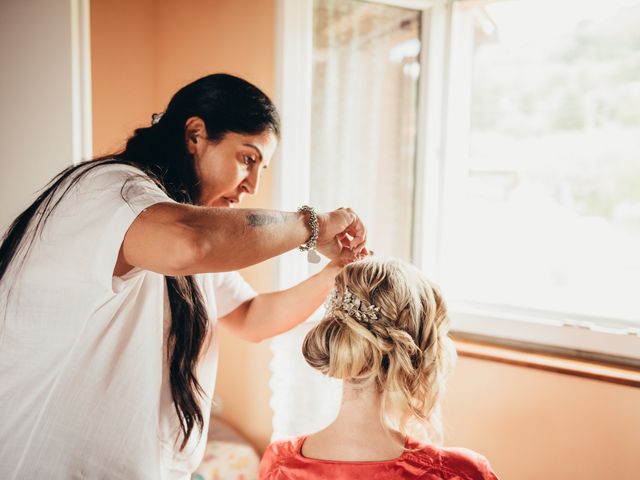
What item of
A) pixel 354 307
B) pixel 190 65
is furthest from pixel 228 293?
pixel 190 65

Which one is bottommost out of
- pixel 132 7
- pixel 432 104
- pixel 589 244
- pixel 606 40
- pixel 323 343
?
pixel 323 343

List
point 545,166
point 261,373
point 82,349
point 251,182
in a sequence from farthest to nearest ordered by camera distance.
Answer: point 261,373
point 545,166
point 251,182
point 82,349

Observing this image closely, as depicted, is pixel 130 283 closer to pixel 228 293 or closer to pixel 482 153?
pixel 228 293

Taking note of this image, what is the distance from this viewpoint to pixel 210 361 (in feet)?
4.51

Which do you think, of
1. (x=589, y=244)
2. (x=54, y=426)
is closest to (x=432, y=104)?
(x=589, y=244)

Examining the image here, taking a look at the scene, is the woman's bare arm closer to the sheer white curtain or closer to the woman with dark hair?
the woman with dark hair

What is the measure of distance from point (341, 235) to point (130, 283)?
51 cm

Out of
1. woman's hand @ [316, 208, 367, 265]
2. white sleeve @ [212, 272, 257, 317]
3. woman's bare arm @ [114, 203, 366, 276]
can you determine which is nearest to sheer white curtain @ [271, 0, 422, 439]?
white sleeve @ [212, 272, 257, 317]

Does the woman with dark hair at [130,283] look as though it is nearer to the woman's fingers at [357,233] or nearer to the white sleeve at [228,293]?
the woman's fingers at [357,233]

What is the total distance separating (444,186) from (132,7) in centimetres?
145

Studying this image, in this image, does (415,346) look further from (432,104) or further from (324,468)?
(432,104)

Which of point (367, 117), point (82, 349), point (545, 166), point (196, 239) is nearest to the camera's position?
point (196, 239)

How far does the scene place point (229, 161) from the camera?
1236mm

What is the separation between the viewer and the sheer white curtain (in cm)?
214
